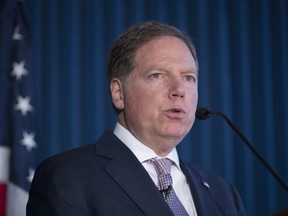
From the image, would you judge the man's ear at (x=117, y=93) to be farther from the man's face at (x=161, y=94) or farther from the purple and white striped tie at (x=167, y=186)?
the purple and white striped tie at (x=167, y=186)

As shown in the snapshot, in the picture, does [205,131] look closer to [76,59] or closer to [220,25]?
[220,25]

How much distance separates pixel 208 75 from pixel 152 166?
167 centimetres

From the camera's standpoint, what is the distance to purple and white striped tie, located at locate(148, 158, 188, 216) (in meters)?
1.51

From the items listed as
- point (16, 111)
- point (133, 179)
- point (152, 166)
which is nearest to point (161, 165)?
point (152, 166)

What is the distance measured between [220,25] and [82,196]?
2188mm

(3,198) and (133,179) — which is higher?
(133,179)

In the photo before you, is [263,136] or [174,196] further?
[263,136]

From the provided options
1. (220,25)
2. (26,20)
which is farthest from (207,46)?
(26,20)

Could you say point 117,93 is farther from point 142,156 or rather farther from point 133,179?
point 133,179

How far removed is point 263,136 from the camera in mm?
3287

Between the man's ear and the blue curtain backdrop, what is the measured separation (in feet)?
3.93

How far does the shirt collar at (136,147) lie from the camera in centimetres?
163

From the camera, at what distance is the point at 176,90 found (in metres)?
1.57

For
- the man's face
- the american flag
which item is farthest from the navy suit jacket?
the american flag
